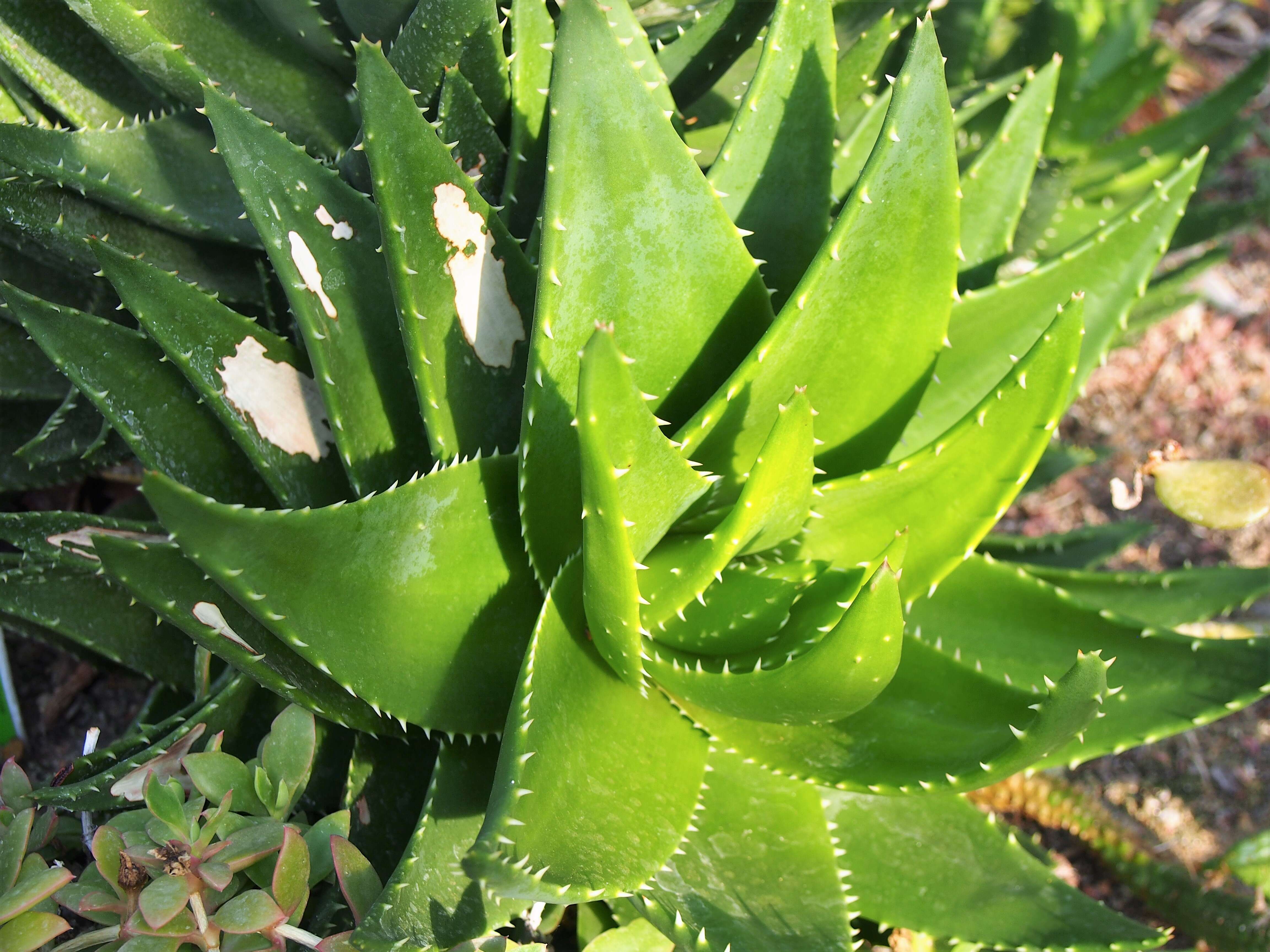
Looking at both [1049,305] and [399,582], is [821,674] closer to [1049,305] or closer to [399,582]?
[399,582]

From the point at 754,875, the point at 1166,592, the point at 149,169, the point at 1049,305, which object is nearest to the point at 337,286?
the point at 149,169

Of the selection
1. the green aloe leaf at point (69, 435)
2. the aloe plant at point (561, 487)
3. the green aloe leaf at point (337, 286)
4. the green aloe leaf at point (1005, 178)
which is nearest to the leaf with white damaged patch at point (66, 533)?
the aloe plant at point (561, 487)

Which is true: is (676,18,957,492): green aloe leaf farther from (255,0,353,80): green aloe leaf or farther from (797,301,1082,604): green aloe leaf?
(255,0,353,80): green aloe leaf

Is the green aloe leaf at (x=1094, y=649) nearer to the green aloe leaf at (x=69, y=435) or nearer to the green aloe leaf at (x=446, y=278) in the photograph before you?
the green aloe leaf at (x=446, y=278)

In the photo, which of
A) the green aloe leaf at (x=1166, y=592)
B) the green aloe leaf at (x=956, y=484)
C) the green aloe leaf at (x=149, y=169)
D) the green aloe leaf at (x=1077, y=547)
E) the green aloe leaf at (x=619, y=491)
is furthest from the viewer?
the green aloe leaf at (x=1077, y=547)

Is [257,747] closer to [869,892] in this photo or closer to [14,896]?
[14,896]

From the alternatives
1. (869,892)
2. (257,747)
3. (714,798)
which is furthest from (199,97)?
(869,892)
